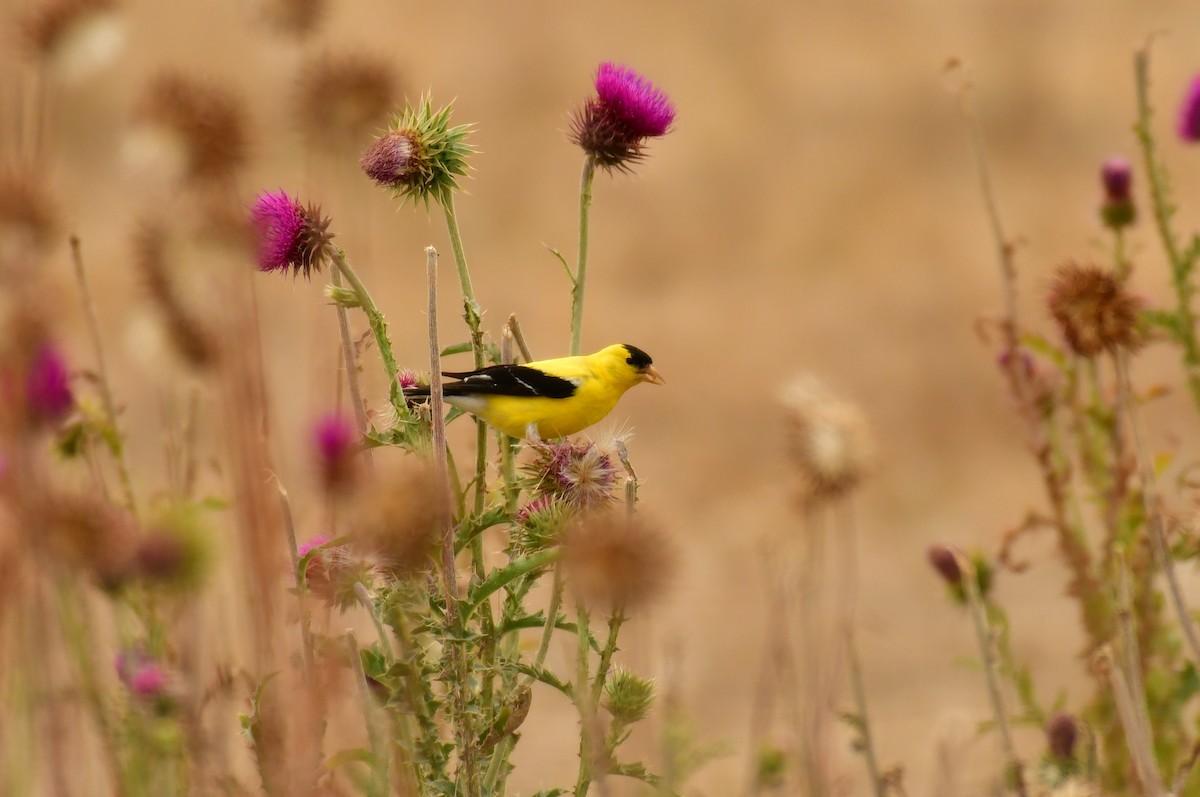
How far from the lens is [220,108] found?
712 mm

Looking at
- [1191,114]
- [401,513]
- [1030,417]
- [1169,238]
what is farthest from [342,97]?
[1191,114]

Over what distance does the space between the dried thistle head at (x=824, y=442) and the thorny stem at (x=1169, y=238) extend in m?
1.46

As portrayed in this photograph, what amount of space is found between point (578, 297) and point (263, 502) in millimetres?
866

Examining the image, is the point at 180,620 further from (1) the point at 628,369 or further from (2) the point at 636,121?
(1) the point at 628,369

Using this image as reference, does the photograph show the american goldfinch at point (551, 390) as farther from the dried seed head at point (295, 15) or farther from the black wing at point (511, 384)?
the dried seed head at point (295, 15)

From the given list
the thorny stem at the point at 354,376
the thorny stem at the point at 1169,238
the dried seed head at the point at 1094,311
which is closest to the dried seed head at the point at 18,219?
the thorny stem at the point at 354,376

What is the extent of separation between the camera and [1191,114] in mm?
2816

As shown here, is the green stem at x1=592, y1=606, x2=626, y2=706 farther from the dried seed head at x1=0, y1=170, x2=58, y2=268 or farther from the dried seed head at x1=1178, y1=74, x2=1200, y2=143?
the dried seed head at x1=1178, y1=74, x2=1200, y2=143

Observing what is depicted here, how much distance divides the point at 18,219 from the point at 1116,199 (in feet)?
8.31

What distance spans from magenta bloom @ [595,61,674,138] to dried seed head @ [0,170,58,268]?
3.33 feet

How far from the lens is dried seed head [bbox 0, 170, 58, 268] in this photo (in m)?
0.66

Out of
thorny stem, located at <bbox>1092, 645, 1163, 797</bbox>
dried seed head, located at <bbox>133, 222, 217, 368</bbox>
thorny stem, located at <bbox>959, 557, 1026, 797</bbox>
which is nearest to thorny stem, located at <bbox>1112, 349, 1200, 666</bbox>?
thorny stem, located at <bbox>959, 557, 1026, 797</bbox>

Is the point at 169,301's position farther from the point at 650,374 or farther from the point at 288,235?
the point at 650,374

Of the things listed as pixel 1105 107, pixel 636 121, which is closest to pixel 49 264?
pixel 636 121
